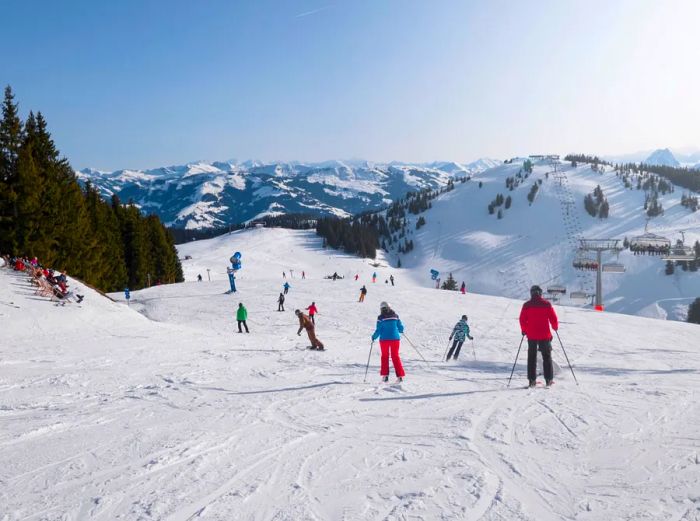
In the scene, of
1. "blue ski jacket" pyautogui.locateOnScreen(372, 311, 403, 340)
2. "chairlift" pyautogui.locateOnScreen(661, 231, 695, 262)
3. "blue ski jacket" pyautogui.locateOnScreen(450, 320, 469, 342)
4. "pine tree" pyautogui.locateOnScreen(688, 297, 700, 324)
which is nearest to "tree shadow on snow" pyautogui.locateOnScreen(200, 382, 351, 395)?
"blue ski jacket" pyautogui.locateOnScreen(372, 311, 403, 340)

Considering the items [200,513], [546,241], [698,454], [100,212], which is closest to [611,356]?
[698,454]

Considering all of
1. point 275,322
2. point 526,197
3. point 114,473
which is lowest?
point 275,322

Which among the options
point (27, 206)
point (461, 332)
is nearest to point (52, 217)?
point (27, 206)

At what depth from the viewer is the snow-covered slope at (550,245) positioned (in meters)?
113

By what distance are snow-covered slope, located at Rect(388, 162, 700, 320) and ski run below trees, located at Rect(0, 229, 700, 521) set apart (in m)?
102

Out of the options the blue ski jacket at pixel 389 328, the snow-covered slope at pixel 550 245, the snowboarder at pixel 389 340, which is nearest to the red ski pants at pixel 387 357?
the snowboarder at pixel 389 340

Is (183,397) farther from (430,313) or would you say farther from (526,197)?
(526,197)

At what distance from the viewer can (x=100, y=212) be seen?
164 feet

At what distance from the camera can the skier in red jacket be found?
366 inches

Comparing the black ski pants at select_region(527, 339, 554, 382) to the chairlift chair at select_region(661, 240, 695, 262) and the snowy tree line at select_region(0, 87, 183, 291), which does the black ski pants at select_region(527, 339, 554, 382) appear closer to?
the snowy tree line at select_region(0, 87, 183, 291)

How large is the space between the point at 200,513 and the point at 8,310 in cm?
2028

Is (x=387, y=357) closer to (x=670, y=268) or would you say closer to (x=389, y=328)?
(x=389, y=328)

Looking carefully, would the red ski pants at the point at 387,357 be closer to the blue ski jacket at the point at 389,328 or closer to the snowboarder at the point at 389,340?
the snowboarder at the point at 389,340

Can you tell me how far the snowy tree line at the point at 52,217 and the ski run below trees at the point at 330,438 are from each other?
759 inches
